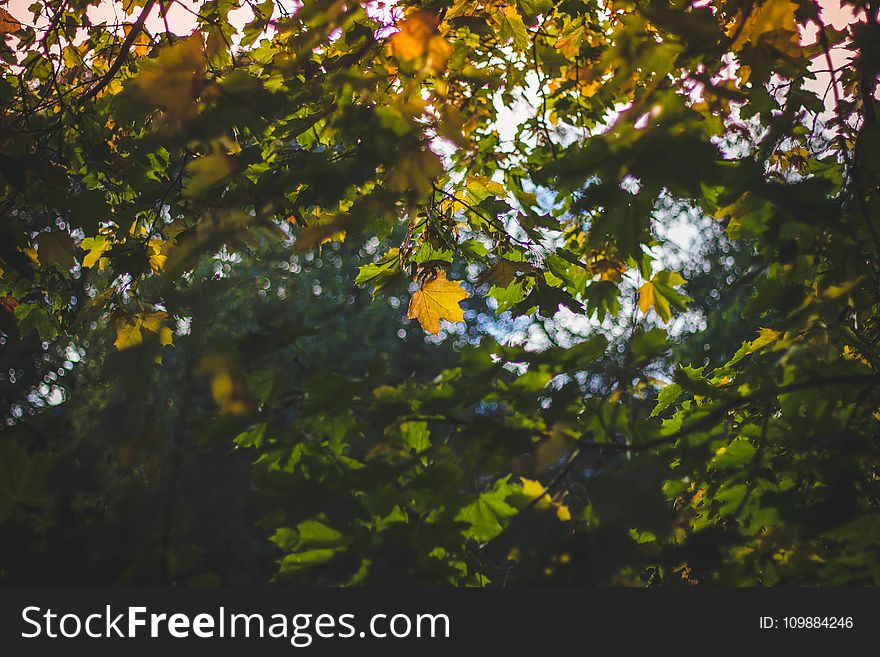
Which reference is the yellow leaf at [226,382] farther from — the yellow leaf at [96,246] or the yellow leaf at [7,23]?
the yellow leaf at [7,23]

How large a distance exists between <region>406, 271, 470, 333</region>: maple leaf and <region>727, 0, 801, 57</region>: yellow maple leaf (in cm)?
136

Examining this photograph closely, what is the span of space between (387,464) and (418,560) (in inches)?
8.3

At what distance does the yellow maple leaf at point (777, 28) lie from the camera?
1.98 meters

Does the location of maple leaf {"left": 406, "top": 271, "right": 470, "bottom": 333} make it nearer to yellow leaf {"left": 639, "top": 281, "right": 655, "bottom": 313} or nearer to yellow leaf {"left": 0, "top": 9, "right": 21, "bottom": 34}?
yellow leaf {"left": 639, "top": 281, "right": 655, "bottom": 313}

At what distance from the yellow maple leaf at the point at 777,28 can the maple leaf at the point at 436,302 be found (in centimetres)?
136

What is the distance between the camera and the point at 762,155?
212 centimetres

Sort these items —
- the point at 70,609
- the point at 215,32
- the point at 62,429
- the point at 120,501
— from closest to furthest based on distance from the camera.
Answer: the point at 120,501 < the point at 70,609 < the point at 215,32 < the point at 62,429

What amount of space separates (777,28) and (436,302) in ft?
5.02

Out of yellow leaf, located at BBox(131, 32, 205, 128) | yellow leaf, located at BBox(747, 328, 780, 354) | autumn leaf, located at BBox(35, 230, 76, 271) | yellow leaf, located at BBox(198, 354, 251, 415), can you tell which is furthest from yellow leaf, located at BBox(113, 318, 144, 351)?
yellow leaf, located at BBox(747, 328, 780, 354)

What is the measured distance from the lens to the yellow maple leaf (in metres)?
1.98

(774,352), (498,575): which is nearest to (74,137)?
(498,575)

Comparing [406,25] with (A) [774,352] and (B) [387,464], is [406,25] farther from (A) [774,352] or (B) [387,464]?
(A) [774,352]

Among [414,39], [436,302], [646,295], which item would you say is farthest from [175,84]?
[646,295]

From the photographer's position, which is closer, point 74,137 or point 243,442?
point 243,442
